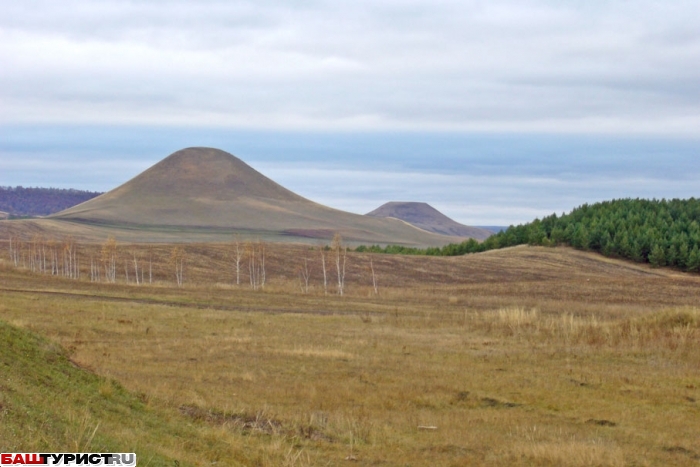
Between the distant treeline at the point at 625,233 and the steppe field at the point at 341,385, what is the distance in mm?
79882

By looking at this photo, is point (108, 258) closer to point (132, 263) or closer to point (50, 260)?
point (132, 263)

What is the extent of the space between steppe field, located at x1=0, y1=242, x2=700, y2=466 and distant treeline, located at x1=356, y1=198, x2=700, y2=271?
79882mm

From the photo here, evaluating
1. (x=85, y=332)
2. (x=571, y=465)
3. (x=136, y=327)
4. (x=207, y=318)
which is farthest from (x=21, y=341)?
(x=207, y=318)

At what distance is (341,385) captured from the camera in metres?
20.8

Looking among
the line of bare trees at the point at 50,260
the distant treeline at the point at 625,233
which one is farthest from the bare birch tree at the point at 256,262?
the distant treeline at the point at 625,233

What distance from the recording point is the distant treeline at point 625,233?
11544 cm

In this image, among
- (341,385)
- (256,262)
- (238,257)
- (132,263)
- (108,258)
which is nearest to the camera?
(341,385)

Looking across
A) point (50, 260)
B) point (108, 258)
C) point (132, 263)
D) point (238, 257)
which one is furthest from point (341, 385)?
point (50, 260)

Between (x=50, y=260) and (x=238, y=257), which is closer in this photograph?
(x=238, y=257)

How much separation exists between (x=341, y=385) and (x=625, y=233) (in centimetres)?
10762

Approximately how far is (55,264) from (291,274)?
26.4m

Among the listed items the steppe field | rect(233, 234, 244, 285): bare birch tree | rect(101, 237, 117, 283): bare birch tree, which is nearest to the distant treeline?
rect(233, 234, 244, 285): bare birch tree

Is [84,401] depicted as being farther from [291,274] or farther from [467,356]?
[291,274]

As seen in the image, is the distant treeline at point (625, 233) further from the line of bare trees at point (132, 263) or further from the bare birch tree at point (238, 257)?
the bare birch tree at point (238, 257)
